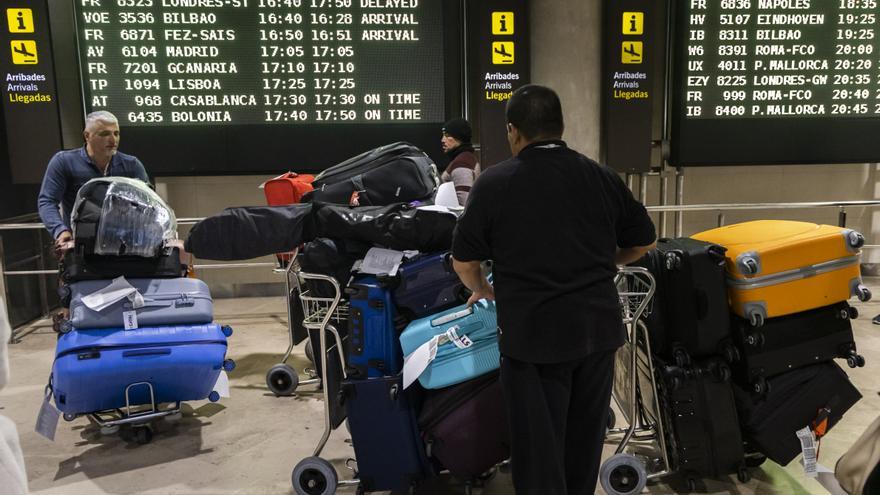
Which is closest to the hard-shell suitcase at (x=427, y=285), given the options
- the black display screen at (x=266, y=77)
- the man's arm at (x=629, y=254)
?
the man's arm at (x=629, y=254)

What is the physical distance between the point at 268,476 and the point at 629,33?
14.4ft

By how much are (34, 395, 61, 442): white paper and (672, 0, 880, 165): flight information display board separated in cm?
489

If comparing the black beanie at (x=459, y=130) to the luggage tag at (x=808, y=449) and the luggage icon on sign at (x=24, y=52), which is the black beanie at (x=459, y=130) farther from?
the luggage icon on sign at (x=24, y=52)

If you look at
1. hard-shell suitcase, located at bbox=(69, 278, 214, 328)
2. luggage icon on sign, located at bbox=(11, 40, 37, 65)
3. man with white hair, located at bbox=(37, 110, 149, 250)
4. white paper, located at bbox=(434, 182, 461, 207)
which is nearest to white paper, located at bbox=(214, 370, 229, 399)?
hard-shell suitcase, located at bbox=(69, 278, 214, 328)

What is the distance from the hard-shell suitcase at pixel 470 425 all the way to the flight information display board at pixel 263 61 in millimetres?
3560

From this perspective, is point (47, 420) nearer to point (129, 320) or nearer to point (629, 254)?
point (129, 320)

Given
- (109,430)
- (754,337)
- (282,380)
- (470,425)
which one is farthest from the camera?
(282,380)

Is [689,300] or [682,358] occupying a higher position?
[689,300]

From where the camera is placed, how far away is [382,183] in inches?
120

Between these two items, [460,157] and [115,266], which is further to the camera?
[460,157]

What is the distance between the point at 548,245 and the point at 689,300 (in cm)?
89

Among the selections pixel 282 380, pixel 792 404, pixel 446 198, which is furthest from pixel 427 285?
pixel 282 380

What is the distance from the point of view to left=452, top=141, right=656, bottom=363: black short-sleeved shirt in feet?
6.49

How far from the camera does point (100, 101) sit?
5375 mm
